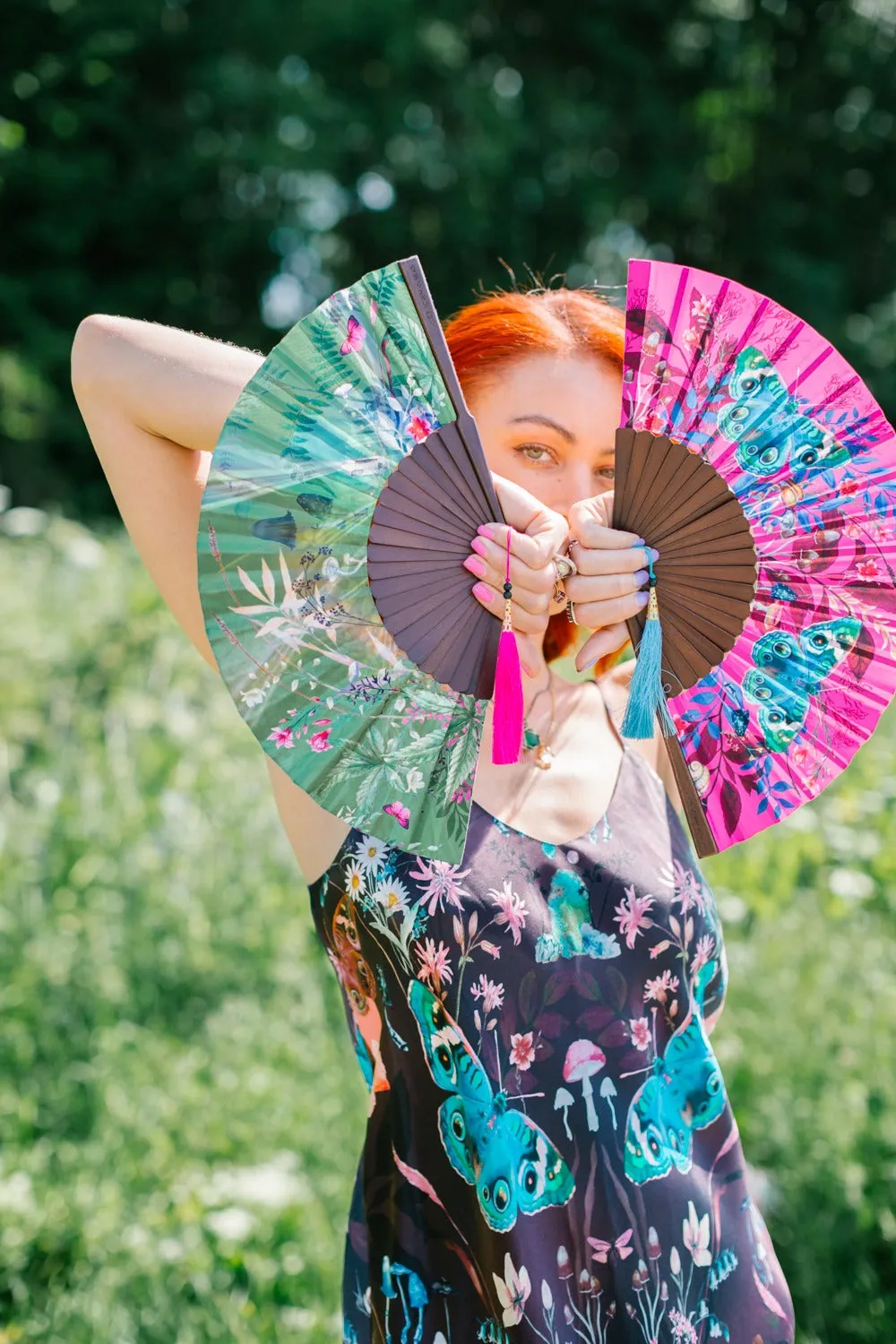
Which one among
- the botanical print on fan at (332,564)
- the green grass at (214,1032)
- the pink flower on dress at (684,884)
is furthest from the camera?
the green grass at (214,1032)

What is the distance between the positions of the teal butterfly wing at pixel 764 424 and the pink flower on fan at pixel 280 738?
495 mm

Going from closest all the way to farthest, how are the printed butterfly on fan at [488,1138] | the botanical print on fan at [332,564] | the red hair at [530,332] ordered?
the botanical print on fan at [332,564]
the printed butterfly on fan at [488,1138]
the red hair at [530,332]

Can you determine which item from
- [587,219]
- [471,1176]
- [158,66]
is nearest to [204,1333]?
[471,1176]

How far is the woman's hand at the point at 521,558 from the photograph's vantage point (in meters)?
0.99

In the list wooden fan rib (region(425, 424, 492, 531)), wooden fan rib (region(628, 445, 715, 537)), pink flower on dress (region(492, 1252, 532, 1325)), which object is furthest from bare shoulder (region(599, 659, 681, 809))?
pink flower on dress (region(492, 1252, 532, 1325))

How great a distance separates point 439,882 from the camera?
1.09 metres

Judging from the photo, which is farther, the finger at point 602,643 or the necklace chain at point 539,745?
the necklace chain at point 539,745

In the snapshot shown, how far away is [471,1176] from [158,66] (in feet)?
44.2

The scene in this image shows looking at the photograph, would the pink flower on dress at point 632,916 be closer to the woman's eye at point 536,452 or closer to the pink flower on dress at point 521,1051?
the pink flower on dress at point 521,1051

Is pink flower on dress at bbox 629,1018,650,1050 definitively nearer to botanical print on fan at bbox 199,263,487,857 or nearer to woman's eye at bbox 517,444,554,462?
botanical print on fan at bbox 199,263,487,857

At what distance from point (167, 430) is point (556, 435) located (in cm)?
41

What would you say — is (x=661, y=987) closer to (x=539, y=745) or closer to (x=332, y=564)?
(x=539, y=745)

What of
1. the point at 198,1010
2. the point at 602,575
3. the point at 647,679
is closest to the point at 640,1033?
the point at 647,679

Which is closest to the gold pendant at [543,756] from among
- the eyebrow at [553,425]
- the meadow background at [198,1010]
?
the eyebrow at [553,425]
